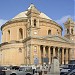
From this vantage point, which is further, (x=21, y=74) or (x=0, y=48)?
(x=0, y=48)

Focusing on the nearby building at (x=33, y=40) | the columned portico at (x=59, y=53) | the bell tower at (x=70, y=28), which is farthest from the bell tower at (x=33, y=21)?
the bell tower at (x=70, y=28)

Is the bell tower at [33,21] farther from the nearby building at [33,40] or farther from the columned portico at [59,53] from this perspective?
the columned portico at [59,53]

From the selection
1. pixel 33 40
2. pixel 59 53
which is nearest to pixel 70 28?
pixel 59 53

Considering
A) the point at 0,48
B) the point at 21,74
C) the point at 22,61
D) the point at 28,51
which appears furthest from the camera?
the point at 0,48

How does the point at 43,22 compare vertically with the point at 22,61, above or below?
above

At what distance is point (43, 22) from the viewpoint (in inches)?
2694

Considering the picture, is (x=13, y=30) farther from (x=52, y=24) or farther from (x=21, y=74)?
(x=21, y=74)

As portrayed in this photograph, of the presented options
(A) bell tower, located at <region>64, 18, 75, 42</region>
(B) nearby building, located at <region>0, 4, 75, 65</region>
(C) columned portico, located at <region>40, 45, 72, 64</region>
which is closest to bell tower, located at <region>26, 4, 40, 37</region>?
(B) nearby building, located at <region>0, 4, 75, 65</region>

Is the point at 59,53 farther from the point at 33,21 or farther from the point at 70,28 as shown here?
the point at 33,21

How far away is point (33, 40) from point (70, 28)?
56.1 ft

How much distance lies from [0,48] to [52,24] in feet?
53.2

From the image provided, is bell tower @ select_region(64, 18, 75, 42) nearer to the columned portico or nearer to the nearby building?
the nearby building

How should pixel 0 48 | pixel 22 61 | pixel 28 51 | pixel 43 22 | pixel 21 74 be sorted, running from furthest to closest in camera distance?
1. pixel 0 48
2. pixel 43 22
3. pixel 22 61
4. pixel 28 51
5. pixel 21 74

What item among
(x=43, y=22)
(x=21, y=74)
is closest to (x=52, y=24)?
(x=43, y=22)
